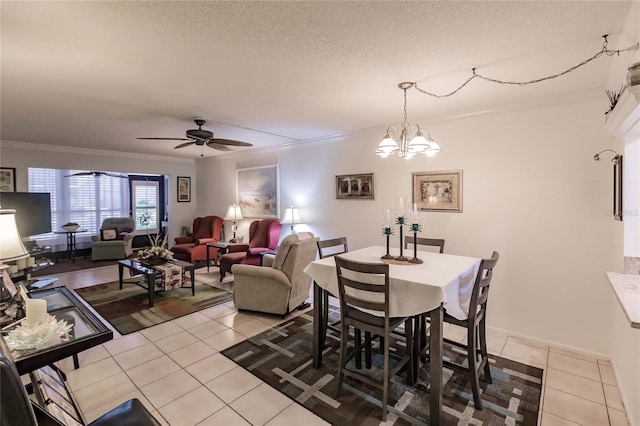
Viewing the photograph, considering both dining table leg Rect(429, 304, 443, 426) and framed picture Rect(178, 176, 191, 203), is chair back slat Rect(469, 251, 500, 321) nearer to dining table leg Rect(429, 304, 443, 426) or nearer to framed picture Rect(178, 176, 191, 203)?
dining table leg Rect(429, 304, 443, 426)

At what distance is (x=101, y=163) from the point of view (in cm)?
613

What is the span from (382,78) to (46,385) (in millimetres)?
3199

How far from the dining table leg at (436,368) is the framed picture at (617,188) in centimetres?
172

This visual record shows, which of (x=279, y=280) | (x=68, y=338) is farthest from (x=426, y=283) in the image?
(x=68, y=338)

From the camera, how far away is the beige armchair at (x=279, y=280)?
11.4ft

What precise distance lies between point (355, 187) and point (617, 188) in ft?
9.10

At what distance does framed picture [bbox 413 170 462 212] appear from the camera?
350 cm

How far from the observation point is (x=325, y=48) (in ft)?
6.48

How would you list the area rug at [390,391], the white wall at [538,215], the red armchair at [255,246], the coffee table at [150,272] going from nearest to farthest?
the area rug at [390,391] → the white wall at [538,215] → the coffee table at [150,272] → the red armchair at [255,246]

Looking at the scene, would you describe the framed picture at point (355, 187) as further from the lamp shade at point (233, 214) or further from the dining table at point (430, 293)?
the lamp shade at point (233, 214)

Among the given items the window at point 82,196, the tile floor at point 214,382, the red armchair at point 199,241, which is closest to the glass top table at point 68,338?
the tile floor at point 214,382

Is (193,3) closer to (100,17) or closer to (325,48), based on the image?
(100,17)

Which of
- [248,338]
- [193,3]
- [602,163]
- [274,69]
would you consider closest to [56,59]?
[193,3]

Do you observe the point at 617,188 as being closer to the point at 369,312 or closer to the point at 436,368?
the point at 436,368
